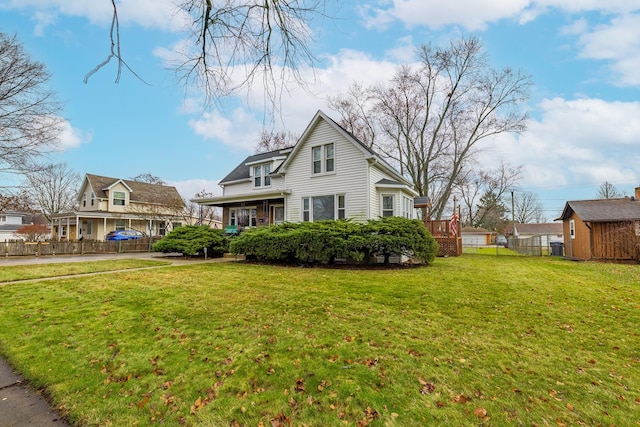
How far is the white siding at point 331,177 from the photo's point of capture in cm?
1481

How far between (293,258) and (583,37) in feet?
44.5

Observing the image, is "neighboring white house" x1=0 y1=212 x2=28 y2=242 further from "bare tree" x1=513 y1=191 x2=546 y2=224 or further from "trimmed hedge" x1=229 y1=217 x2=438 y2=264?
"bare tree" x1=513 y1=191 x2=546 y2=224

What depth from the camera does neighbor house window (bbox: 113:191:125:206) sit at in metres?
30.8

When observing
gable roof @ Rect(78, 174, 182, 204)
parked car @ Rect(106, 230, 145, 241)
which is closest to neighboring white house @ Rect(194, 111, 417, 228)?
parked car @ Rect(106, 230, 145, 241)

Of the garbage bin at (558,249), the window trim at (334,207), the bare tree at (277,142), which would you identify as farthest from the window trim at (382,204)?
the bare tree at (277,142)

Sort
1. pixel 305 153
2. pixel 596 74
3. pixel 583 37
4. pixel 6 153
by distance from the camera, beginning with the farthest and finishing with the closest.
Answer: pixel 305 153 → pixel 6 153 → pixel 596 74 → pixel 583 37

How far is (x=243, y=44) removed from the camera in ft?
11.1

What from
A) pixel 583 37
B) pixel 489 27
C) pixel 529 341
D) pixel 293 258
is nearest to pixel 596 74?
pixel 583 37

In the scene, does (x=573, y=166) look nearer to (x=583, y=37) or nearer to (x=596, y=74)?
(x=596, y=74)

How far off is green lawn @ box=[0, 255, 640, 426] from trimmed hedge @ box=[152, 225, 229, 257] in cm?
881

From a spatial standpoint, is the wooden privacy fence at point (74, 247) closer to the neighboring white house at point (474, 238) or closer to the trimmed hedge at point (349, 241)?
the trimmed hedge at point (349, 241)

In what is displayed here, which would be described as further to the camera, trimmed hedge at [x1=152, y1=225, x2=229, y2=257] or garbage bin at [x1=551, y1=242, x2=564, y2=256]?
garbage bin at [x1=551, y1=242, x2=564, y2=256]

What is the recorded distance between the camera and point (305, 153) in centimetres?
1670

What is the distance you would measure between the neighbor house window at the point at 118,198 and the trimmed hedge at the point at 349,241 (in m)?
25.4
